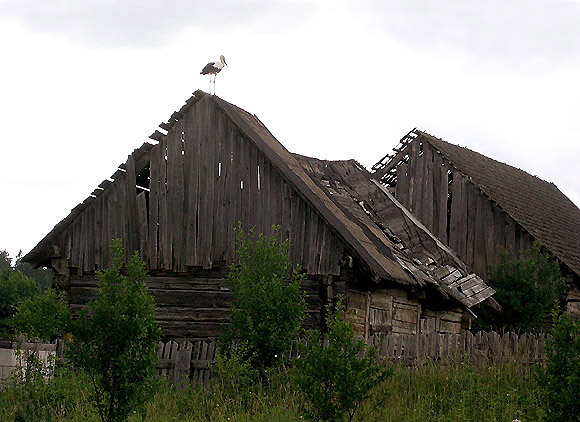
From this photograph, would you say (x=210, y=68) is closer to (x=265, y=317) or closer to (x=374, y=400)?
(x=265, y=317)

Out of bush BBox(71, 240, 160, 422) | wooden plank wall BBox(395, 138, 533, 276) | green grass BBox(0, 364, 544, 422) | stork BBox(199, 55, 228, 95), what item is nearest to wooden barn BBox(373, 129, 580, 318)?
wooden plank wall BBox(395, 138, 533, 276)

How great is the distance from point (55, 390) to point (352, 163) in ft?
39.5

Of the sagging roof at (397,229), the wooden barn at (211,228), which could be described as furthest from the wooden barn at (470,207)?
the wooden barn at (211,228)

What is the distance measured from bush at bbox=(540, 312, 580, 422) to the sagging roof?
25.8 feet

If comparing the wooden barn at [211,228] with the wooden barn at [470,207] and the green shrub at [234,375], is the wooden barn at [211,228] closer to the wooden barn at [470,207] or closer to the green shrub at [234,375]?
the green shrub at [234,375]

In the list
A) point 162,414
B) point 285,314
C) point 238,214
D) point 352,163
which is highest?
point 352,163

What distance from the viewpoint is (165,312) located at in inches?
646

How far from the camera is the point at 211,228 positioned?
1623 centimetres

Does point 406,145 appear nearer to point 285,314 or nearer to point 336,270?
point 336,270

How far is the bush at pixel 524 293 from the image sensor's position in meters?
20.2

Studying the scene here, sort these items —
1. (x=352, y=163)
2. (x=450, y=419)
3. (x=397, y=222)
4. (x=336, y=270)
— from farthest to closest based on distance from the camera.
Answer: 1. (x=352, y=163)
2. (x=397, y=222)
3. (x=336, y=270)
4. (x=450, y=419)

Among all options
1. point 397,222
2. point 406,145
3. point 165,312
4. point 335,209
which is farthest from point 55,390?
point 406,145

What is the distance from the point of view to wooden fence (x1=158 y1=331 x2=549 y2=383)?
12.3 meters

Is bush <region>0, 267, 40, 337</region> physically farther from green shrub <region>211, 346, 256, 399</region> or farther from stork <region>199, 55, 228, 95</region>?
green shrub <region>211, 346, 256, 399</region>
